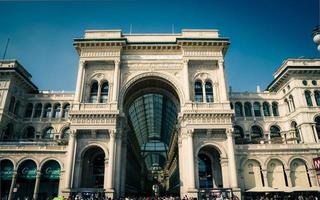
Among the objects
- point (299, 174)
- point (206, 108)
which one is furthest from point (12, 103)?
point (299, 174)

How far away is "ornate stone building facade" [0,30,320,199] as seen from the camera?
32513mm

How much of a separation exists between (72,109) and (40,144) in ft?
28.8

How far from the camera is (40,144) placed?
122ft

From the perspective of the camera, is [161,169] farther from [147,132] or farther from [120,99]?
[120,99]

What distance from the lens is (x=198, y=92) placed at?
36906 millimetres

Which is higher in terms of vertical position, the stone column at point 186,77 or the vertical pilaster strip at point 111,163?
the stone column at point 186,77

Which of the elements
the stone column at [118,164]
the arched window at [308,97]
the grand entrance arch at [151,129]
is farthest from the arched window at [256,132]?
the stone column at [118,164]

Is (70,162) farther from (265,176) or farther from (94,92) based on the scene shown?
(265,176)

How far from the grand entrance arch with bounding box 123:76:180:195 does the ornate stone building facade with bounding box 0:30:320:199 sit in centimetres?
54

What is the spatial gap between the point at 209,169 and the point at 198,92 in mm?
11609

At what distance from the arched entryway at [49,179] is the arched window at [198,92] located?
22.7m

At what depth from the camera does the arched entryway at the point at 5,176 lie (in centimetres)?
3547

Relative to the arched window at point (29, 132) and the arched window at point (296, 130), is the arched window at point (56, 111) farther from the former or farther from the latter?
the arched window at point (296, 130)

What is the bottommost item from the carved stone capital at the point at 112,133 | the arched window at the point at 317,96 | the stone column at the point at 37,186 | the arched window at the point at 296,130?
the stone column at the point at 37,186
